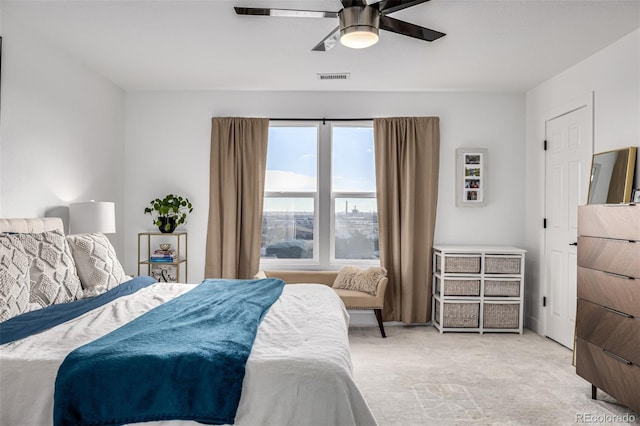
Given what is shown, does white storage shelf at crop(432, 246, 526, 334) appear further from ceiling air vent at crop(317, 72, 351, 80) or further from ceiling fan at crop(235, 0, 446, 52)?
ceiling fan at crop(235, 0, 446, 52)

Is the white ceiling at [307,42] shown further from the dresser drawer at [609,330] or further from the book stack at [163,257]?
the dresser drawer at [609,330]

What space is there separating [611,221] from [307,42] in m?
2.50

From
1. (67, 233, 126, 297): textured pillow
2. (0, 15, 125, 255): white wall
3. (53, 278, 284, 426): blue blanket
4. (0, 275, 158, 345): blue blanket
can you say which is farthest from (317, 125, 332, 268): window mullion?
(53, 278, 284, 426): blue blanket

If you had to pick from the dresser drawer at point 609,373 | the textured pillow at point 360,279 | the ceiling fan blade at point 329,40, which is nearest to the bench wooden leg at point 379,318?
the textured pillow at point 360,279

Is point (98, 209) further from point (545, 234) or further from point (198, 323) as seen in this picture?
point (545, 234)

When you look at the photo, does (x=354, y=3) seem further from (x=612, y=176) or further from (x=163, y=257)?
(x=163, y=257)

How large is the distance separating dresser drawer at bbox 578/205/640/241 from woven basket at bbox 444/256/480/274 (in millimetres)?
1518

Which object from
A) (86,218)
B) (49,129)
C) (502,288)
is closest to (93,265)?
(86,218)

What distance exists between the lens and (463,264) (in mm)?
4477

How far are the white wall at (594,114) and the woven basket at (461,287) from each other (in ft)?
2.30

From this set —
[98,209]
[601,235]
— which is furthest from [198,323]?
[601,235]

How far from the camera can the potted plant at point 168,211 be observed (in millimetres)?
4496

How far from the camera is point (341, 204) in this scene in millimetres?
4961

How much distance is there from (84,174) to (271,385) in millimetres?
3285
